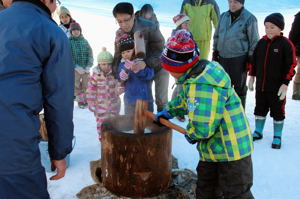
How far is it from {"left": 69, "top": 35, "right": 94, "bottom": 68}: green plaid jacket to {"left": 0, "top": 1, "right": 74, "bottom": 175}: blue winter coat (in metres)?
4.02

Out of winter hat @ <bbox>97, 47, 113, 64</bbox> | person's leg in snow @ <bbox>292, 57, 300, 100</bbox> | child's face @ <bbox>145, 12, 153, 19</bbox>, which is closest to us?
winter hat @ <bbox>97, 47, 113, 64</bbox>

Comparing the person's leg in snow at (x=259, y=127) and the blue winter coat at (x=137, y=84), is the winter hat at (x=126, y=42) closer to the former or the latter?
the blue winter coat at (x=137, y=84)

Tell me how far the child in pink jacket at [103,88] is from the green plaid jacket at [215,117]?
A: 6.29ft

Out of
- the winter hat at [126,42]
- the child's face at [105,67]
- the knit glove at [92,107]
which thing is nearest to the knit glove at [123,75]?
the winter hat at [126,42]

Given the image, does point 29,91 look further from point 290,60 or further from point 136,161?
point 290,60

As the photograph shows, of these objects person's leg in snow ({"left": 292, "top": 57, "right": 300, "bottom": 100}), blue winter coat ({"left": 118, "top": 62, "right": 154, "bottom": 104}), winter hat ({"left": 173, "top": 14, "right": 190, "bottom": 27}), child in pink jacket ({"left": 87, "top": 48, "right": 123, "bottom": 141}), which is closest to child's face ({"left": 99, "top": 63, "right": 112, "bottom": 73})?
child in pink jacket ({"left": 87, "top": 48, "right": 123, "bottom": 141})

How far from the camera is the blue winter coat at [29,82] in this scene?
140 centimetres

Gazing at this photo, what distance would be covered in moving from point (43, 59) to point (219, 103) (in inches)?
45.0

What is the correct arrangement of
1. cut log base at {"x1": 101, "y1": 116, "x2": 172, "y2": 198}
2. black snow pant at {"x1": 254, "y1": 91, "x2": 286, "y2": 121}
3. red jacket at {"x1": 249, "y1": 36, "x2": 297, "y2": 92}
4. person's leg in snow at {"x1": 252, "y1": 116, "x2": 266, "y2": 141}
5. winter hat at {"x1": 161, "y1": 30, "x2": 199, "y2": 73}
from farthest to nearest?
person's leg in snow at {"x1": 252, "y1": 116, "x2": 266, "y2": 141}
black snow pant at {"x1": 254, "y1": 91, "x2": 286, "y2": 121}
red jacket at {"x1": 249, "y1": 36, "x2": 297, "y2": 92}
cut log base at {"x1": 101, "y1": 116, "x2": 172, "y2": 198}
winter hat at {"x1": 161, "y1": 30, "x2": 199, "y2": 73}

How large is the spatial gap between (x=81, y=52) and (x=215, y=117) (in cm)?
418

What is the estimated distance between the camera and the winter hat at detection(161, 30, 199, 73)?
1.97m

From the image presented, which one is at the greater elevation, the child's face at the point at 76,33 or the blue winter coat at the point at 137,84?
the child's face at the point at 76,33

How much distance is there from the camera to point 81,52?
18.0 feet

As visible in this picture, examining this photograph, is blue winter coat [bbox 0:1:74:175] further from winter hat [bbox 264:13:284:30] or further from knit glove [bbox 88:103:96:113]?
winter hat [bbox 264:13:284:30]
